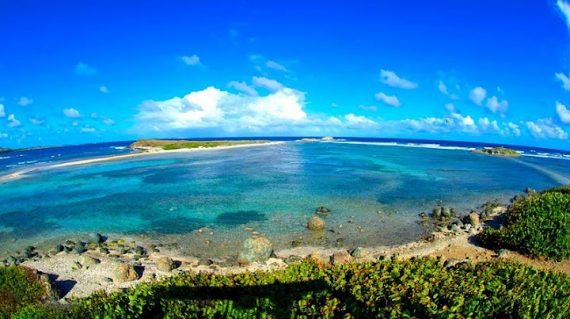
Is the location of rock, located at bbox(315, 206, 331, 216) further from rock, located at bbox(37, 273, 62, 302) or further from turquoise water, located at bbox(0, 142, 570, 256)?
rock, located at bbox(37, 273, 62, 302)

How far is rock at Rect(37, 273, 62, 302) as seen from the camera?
48.6 ft

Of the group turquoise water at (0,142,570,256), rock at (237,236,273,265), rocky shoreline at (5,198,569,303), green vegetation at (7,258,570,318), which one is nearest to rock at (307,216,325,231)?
turquoise water at (0,142,570,256)

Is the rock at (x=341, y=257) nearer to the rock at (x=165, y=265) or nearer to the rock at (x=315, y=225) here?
the rock at (x=315, y=225)

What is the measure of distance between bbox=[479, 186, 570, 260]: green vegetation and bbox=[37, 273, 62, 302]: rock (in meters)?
21.6

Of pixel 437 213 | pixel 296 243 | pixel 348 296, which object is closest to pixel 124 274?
pixel 296 243

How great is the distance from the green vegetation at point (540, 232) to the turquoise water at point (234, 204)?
540cm

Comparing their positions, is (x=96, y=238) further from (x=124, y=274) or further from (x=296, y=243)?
(x=296, y=243)

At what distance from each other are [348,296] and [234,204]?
2474 cm

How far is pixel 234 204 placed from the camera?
107 feet

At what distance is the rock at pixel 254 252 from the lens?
1867cm

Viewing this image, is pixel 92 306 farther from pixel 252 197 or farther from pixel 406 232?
pixel 252 197

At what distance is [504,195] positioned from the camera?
37.6 meters

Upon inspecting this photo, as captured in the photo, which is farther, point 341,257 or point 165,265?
point 341,257

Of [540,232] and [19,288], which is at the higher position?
[540,232]
